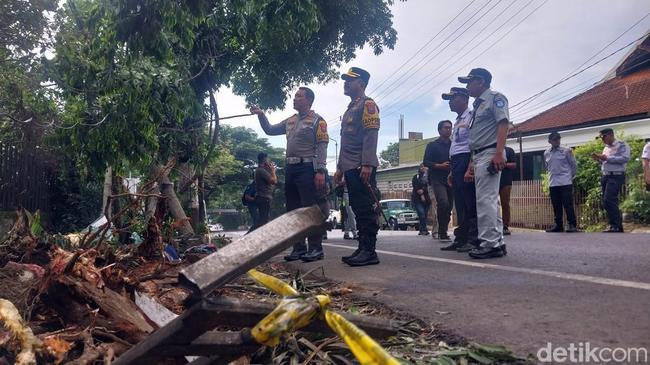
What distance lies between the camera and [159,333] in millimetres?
1411

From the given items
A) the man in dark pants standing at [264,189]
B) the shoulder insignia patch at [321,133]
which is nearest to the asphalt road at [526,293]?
the shoulder insignia patch at [321,133]

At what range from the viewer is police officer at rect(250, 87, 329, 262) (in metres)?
5.21

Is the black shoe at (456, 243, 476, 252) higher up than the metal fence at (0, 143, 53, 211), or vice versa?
the metal fence at (0, 143, 53, 211)

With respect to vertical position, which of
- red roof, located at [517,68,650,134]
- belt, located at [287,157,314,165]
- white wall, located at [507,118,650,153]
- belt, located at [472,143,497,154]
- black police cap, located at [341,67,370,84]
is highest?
red roof, located at [517,68,650,134]

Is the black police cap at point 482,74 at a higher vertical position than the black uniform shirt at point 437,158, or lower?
higher

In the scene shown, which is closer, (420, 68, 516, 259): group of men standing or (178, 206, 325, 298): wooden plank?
(178, 206, 325, 298): wooden plank

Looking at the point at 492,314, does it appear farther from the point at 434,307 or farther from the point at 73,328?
the point at 73,328

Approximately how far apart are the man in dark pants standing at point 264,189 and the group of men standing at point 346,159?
331 centimetres

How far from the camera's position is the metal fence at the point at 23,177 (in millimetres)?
8135

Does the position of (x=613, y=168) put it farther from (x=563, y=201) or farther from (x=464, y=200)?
(x=464, y=200)

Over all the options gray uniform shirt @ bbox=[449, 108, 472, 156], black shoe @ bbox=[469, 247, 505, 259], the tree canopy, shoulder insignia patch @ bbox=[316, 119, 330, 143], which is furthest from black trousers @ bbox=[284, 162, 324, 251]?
gray uniform shirt @ bbox=[449, 108, 472, 156]

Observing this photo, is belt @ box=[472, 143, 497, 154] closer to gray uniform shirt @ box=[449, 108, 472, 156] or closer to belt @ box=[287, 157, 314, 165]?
gray uniform shirt @ box=[449, 108, 472, 156]

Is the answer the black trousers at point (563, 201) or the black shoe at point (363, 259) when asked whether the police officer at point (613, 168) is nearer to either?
the black trousers at point (563, 201)

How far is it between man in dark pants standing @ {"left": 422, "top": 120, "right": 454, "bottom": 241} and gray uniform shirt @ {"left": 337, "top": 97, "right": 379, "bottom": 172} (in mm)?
3169
